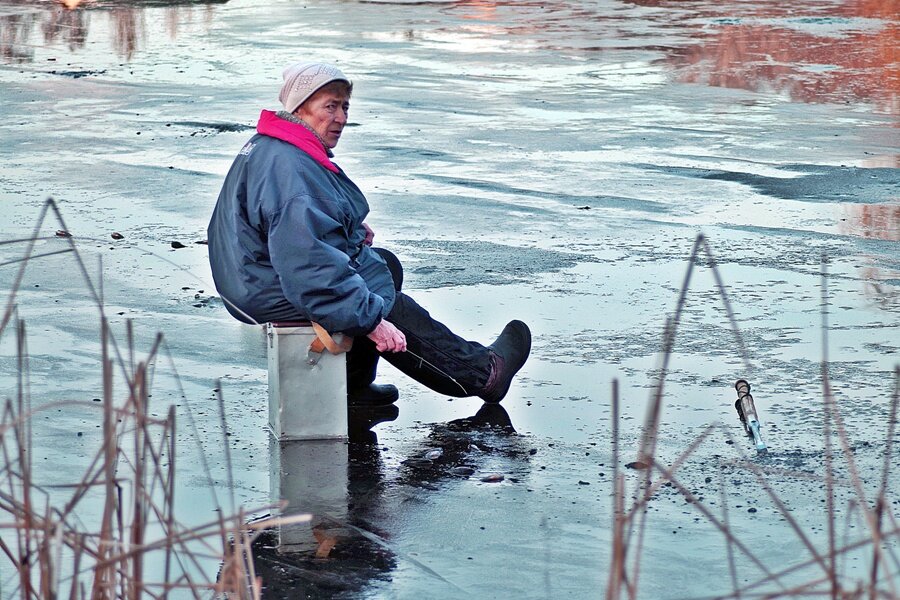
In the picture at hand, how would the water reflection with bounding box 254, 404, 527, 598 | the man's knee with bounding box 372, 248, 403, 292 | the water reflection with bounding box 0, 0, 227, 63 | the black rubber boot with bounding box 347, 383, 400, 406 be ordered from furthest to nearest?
the water reflection with bounding box 0, 0, 227, 63
the man's knee with bounding box 372, 248, 403, 292
the black rubber boot with bounding box 347, 383, 400, 406
the water reflection with bounding box 254, 404, 527, 598

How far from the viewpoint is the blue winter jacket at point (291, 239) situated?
503 cm

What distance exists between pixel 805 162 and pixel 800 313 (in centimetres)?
415

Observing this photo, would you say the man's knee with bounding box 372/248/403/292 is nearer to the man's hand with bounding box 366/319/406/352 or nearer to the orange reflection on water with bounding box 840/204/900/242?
the man's hand with bounding box 366/319/406/352

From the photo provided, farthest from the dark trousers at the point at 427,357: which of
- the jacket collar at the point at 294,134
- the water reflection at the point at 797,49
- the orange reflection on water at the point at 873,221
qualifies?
the water reflection at the point at 797,49

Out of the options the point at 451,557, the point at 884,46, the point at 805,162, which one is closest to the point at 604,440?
the point at 451,557

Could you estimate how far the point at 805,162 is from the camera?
423 inches

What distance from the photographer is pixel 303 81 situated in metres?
5.21

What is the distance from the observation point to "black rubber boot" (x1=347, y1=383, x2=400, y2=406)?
5.65 metres

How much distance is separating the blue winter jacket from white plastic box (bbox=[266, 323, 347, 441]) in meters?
0.11

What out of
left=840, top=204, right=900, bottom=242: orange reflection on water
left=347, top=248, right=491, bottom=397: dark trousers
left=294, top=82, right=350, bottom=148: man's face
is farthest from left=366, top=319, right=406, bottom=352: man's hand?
left=840, top=204, right=900, bottom=242: orange reflection on water

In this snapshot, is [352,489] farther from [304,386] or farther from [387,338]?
[387,338]

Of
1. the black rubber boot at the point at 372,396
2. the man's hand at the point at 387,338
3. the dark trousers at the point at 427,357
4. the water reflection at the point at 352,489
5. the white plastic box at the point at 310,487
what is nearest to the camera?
the water reflection at the point at 352,489

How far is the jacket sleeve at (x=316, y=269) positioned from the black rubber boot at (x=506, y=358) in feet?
2.38

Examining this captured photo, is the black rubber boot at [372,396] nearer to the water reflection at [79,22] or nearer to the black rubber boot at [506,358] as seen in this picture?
the black rubber boot at [506,358]
